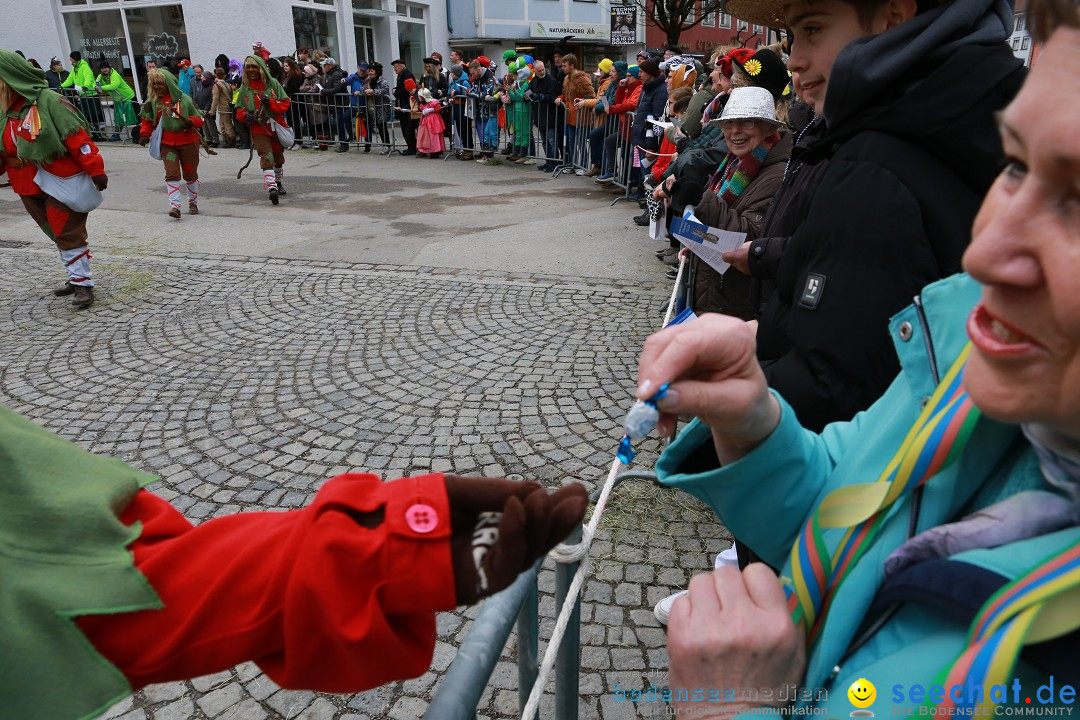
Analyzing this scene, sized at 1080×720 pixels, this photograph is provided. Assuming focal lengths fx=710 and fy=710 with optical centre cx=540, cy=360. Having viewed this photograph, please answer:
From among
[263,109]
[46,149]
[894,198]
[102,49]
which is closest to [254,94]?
[263,109]

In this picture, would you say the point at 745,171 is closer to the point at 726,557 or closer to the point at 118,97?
the point at 726,557

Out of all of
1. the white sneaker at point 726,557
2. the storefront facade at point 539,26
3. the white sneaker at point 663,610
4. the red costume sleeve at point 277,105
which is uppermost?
the storefront facade at point 539,26

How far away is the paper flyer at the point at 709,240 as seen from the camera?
117 inches

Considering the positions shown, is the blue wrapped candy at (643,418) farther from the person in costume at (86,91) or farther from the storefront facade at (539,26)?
the storefront facade at (539,26)

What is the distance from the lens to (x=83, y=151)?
608 cm

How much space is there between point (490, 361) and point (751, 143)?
229cm

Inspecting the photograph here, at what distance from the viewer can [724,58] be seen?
582 centimetres

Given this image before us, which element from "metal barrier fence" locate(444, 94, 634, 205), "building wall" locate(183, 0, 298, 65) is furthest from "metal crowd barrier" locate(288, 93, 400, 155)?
"building wall" locate(183, 0, 298, 65)

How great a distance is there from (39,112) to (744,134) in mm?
5724

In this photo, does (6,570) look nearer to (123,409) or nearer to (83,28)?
(123,409)

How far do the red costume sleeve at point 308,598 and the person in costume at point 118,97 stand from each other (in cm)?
2132

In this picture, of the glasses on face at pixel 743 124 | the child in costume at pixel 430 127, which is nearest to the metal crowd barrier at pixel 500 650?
the glasses on face at pixel 743 124

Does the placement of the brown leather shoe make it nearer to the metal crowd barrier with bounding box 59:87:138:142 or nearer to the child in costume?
the child in costume

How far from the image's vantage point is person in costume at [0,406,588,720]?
0.94m
